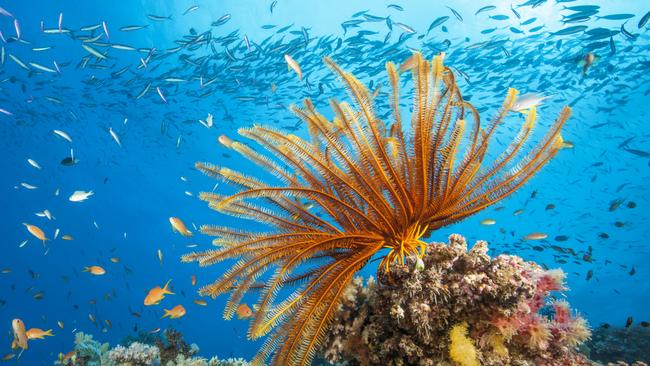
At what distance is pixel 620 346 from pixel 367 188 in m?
15.4

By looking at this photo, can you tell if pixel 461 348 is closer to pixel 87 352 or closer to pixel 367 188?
pixel 367 188

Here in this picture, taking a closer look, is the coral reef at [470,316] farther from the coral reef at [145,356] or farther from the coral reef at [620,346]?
the coral reef at [620,346]

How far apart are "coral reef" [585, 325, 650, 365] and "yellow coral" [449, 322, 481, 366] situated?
39.3 feet

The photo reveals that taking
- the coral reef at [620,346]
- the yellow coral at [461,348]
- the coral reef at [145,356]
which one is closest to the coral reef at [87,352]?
the coral reef at [145,356]

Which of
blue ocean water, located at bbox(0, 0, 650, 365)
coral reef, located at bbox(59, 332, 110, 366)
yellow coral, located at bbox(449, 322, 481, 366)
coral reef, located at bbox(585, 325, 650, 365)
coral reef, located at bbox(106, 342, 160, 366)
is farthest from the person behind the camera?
blue ocean water, located at bbox(0, 0, 650, 365)

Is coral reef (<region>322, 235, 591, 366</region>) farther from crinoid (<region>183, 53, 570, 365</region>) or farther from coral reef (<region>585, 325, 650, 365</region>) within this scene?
coral reef (<region>585, 325, 650, 365</region>)

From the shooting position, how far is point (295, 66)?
9.09 meters

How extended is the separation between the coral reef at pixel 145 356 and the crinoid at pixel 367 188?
4.81m

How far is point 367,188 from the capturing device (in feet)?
10.3

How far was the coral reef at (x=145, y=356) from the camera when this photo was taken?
284 inches

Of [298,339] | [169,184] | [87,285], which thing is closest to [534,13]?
[298,339]

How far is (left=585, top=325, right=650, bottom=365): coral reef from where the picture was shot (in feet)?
39.0

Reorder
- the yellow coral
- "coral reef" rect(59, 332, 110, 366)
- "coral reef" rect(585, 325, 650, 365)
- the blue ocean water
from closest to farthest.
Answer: the yellow coral < "coral reef" rect(59, 332, 110, 366) < "coral reef" rect(585, 325, 650, 365) < the blue ocean water

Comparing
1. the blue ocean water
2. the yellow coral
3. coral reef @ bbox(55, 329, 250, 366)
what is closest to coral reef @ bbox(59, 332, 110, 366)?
coral reef @ bbox(55, 329, 250, 366)
